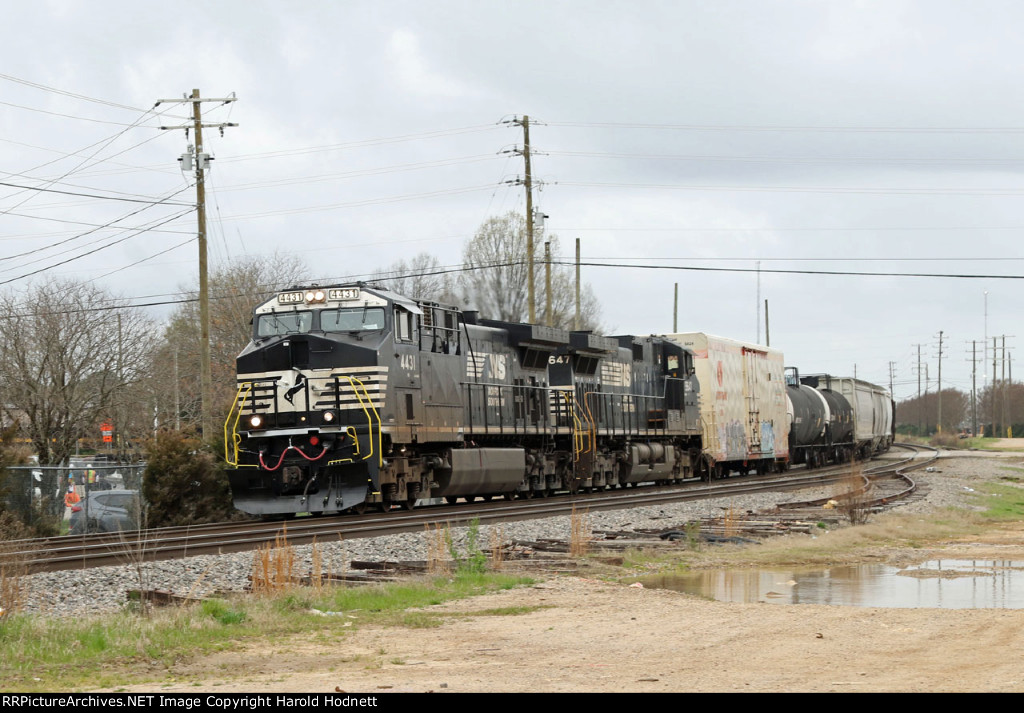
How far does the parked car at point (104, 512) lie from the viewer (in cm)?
2120

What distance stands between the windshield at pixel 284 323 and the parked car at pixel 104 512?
3783 mm

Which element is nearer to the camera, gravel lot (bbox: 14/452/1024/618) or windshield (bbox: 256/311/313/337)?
gravel lot (bbox: 14/452/1024/618)

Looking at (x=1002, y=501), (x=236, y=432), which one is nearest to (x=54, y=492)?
(x=236, y=432)

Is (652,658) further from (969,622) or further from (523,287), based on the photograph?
(523,287)

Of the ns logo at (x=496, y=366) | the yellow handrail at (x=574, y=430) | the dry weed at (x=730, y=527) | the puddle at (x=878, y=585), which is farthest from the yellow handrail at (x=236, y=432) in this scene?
the puddle at (x=878, y=585)

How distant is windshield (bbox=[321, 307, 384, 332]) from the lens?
20.9 metres

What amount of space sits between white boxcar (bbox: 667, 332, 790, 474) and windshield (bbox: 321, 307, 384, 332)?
16316 mm

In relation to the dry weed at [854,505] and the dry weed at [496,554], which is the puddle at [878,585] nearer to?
the dry weed at [496,554]

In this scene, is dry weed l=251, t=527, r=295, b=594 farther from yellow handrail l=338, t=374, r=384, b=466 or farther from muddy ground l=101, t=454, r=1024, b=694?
yellow handrail l=338, t=374, r=384, b=466

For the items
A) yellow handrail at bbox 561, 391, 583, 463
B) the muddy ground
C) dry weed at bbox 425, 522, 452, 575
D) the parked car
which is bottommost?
the parked car

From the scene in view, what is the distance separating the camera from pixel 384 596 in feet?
36.3

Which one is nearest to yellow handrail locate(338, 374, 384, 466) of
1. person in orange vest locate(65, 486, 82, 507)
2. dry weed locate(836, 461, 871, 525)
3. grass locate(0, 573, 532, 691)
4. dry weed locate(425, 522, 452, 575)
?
dry weed locate(425, 522, 452, 575)

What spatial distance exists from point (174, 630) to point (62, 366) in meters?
33.6

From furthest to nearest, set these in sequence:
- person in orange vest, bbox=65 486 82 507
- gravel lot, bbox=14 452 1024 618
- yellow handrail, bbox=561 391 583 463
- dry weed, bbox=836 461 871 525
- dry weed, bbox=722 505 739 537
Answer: yellow handrail, bbox=561 391 583 463
person in orange vest, bbox=65 486 82 507
dry weed, bbox=836 461 871 525
dry weed, bbox=722 505 739 537
gravel lot, bbox=14 452 1024 618
